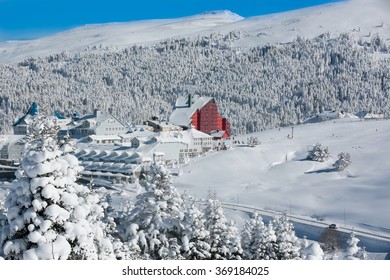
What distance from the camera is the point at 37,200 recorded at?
909cm

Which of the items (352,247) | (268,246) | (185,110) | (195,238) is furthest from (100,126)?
(195,238)

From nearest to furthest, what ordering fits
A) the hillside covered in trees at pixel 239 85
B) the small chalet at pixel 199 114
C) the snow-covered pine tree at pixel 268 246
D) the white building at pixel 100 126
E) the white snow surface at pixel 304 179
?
the snow-covered pine tree at pixel 268 246 → the white snow surface at pixel 304 179 → the white building at pixel 100 126 → the small chalet at pixel 199 114 → the hillside covered in trees at pixel 239 85

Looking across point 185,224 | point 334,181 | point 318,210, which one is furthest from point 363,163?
point 185,224

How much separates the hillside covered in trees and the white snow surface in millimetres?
34640

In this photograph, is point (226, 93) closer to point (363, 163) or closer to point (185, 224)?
point (363, 163)

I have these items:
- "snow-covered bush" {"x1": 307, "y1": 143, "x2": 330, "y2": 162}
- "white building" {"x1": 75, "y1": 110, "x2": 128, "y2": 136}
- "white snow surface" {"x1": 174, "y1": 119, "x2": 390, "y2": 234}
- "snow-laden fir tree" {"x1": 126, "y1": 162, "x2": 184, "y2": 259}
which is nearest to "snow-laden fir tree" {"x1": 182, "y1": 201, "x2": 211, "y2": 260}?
"snow-laden fir tree" {"x1": 126, "y1": 162, "x2": 184, "y2": 259}

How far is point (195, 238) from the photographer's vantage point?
1617cm

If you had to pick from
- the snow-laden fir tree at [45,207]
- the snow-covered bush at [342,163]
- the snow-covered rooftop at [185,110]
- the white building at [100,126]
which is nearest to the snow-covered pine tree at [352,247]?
the snow-laden fir tree at [45,207]

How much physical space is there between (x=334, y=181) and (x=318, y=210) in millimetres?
10770

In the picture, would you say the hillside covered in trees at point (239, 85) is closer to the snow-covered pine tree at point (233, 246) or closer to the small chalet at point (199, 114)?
the small chalet at point (199, 114)

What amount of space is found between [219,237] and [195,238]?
2.55 feet

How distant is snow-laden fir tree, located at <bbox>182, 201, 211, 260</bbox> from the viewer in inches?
624

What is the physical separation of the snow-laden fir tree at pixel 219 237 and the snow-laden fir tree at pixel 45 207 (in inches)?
286

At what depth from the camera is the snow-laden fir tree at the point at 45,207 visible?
29.7ft
